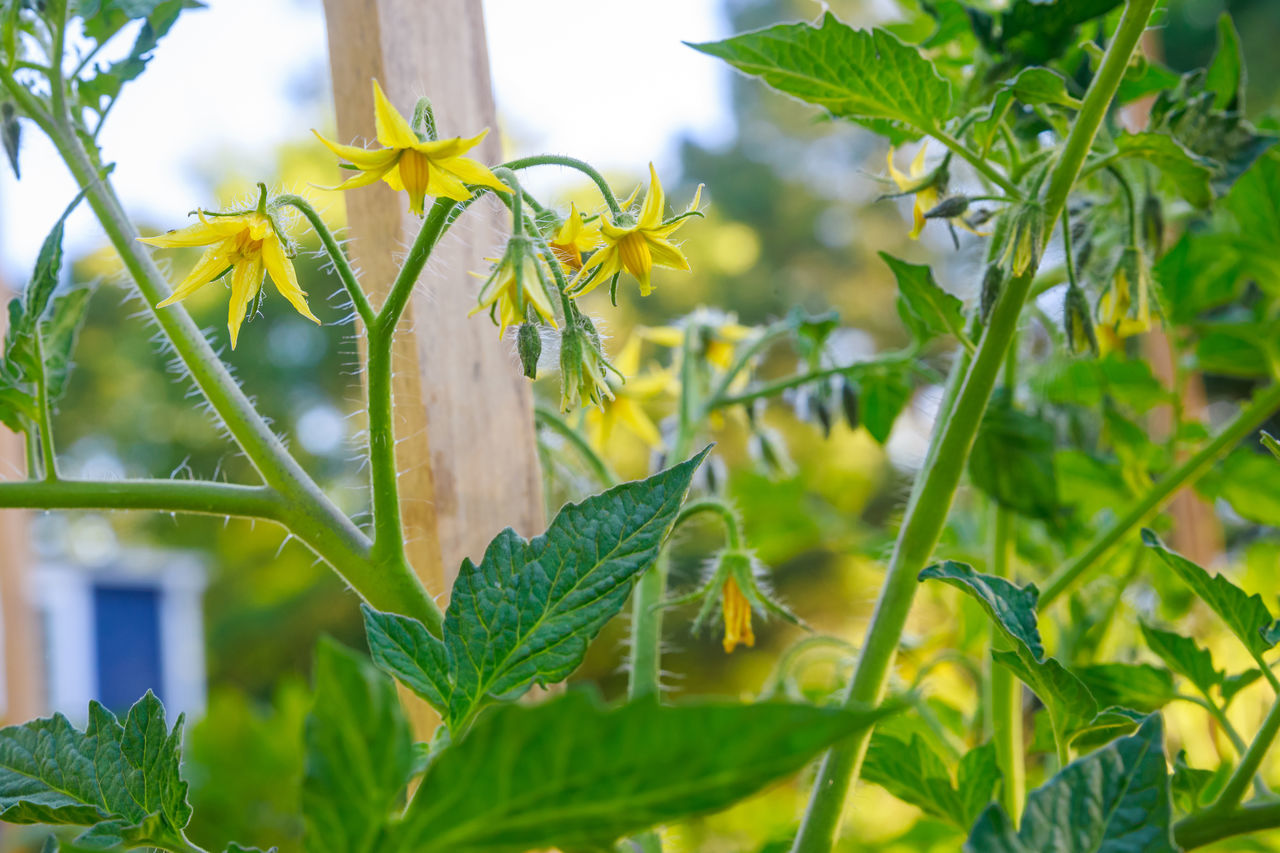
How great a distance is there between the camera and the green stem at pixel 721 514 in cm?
44

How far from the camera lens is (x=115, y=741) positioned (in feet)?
1.06

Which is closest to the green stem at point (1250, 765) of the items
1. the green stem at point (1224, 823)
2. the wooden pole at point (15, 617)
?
the green stem at point (1224, 823)

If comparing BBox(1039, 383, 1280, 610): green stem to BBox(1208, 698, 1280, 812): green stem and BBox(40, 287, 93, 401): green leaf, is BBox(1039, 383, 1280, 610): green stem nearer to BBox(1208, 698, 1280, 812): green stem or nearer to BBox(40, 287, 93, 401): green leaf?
BBox(1208, 698, 1280, 812): green stem

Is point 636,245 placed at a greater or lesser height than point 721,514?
greater

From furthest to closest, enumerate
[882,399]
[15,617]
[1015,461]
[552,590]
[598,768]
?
1. [15,617]
2. [882,399]
3. [1015,461]
4. [552,590]
5. [598,768]

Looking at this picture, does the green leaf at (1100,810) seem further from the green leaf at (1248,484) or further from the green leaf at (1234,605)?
the green leaf at (1248,484)

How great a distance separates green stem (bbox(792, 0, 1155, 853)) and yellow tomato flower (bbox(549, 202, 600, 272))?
15 centimetres

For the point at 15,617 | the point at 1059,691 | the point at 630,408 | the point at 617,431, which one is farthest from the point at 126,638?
the point at 1059,691

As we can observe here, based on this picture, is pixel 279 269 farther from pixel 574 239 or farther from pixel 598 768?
pixel 598 768

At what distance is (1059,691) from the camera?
32cm

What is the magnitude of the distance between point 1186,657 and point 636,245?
26 centimetres

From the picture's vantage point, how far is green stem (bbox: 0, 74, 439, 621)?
0.35m

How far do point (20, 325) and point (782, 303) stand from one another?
0.44m

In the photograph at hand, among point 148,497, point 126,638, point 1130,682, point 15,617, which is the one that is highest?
point 148,497
